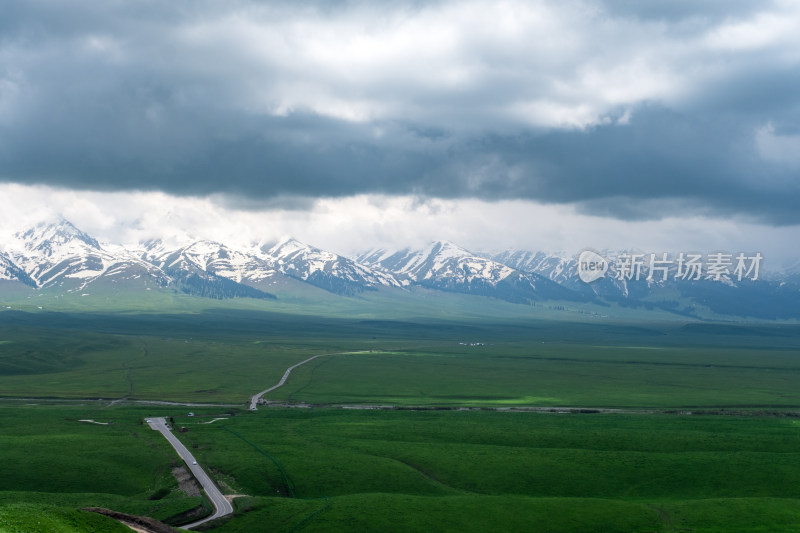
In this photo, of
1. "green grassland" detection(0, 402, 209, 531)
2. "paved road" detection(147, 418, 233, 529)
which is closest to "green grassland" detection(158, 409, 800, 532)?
"paved road" detection(147, 418, 233, 529)

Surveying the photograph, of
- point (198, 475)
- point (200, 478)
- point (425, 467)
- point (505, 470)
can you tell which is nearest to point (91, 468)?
point (198, 475)

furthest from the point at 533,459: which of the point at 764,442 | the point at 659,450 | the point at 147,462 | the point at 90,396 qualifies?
the point at 90,396

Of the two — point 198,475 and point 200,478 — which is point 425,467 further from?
point 198,475

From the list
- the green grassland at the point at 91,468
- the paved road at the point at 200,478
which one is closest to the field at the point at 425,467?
the green grassland at the point at 91,468

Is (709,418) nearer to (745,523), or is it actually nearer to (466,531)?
(745,523)

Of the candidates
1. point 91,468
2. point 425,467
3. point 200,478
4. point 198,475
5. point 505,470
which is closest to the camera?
point 200,478

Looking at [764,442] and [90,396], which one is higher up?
[764,442]

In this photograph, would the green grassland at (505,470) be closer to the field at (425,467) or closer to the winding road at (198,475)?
the field at (425,467)

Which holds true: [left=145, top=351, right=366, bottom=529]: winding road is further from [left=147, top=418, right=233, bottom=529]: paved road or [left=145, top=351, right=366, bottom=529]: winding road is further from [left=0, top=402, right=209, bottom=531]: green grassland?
[left=0, top=402, right=209, bottom=531]: green grassland

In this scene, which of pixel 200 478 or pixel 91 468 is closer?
pixel 200 478
